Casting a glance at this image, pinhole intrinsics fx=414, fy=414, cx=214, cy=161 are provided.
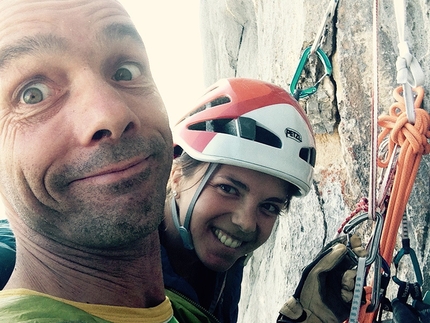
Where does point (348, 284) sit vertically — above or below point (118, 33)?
below

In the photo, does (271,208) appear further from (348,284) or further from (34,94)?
(34,94)

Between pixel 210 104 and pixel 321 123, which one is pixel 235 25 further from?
pixel 210 104

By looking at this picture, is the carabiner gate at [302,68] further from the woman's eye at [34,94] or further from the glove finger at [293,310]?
the woman's eye at [34,94]

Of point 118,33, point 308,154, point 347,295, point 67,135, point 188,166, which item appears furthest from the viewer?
point 308,154

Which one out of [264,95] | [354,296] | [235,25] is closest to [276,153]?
[264,95]

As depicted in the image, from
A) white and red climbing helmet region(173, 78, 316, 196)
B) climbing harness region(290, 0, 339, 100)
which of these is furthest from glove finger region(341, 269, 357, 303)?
climbing harness region(290, 0, 339, 100)

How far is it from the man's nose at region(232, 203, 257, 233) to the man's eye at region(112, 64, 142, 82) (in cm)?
112

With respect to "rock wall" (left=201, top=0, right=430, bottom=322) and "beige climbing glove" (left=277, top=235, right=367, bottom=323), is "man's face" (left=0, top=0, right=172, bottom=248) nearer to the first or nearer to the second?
"beige climbing glove" (left=277, top=235, right=367, bottom=323)

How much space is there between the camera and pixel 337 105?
3012mm

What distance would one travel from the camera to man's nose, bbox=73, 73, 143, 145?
1094mm

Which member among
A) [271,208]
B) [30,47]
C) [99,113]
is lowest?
[271,208]

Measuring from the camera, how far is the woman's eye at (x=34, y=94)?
1134 millimetres

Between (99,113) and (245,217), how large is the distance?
51.3 inches

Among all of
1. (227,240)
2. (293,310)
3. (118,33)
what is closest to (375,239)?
(293,310)
